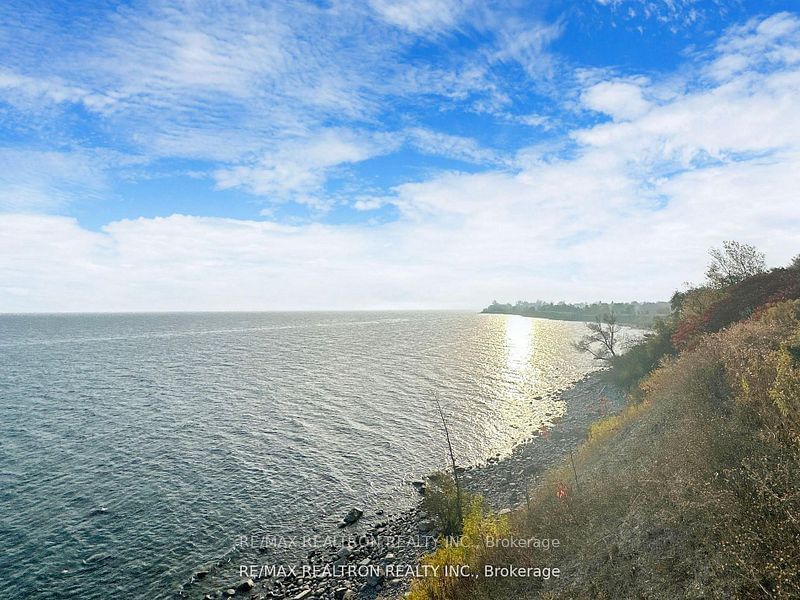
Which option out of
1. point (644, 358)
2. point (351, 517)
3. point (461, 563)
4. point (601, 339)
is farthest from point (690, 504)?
point (601, 339)

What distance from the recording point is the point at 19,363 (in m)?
88.9

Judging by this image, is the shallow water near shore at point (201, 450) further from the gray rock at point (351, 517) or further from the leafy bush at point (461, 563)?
the leafy bush at point (461, 563)

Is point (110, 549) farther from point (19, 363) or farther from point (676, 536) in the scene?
point (19, 363)

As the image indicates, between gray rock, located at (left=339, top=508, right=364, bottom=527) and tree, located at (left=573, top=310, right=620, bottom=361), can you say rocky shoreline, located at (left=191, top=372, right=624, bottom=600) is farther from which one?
tree, located at (left=573, top=310, right=620, bottom=361)

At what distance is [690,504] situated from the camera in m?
12.2

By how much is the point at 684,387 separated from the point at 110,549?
117 ft

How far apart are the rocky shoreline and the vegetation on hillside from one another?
4.56 meters

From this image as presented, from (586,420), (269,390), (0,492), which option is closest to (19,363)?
(269,390)

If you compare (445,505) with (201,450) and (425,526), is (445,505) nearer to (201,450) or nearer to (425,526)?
(425,526)

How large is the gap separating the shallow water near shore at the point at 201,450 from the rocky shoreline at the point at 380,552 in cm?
215

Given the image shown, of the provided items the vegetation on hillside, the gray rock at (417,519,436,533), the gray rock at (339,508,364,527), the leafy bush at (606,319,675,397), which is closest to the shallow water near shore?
the gray rock at (339,508,364,527)

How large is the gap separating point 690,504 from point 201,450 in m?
40.6

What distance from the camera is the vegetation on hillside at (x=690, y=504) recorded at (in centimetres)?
1016

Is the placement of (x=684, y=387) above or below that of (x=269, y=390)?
above
